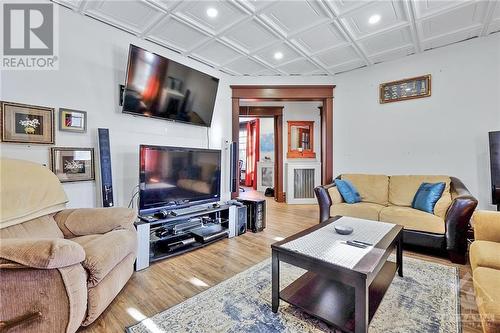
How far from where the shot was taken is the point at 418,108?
3.46 metres

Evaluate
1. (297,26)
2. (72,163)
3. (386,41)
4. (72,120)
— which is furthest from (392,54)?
(72,163)

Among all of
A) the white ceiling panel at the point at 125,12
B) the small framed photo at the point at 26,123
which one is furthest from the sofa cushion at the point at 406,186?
the small framed photo at the point at 26,123

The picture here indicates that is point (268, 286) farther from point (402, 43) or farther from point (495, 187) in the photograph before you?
point (402, 43)

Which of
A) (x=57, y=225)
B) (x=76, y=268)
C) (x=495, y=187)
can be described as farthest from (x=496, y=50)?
(x=57, y=225)

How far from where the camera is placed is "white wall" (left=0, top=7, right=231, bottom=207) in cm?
213

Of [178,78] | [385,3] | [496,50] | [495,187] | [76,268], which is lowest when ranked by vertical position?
[76,268]

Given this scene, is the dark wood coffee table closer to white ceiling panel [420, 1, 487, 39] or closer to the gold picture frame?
white ceiling panel [420, 1, 487, 39]

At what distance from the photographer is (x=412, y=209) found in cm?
284

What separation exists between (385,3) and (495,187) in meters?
2.32

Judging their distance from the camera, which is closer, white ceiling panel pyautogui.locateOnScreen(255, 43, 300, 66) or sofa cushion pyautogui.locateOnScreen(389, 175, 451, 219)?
sofa cushion pyautogui.locateOnScreen(389, 175, 451, 219)

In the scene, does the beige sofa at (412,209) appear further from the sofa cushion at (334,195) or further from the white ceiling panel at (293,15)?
the white ceiling panel at (293,15)

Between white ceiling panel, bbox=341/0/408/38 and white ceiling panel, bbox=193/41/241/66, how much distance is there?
58.9 inches

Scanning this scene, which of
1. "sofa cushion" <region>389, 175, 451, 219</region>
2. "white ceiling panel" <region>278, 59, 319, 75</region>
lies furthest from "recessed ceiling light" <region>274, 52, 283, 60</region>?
"sofa cushion" <region>389, 175, 451, 219</region>

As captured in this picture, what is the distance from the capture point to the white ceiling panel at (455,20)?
2414 millimetres
